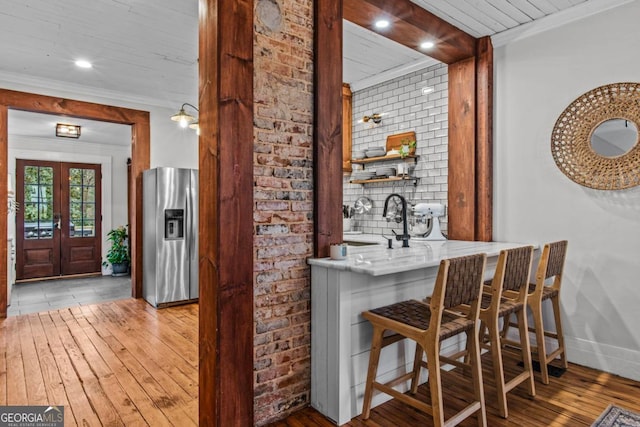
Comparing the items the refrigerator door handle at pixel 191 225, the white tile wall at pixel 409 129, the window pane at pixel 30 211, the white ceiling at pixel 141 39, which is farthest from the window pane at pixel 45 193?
the white tile wall at pixel 409 129

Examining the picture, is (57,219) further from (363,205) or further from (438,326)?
(438,326)

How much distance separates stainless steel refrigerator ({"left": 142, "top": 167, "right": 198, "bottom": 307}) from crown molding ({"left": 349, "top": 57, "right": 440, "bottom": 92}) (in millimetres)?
2297

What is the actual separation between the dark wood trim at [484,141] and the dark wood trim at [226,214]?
7.21ft

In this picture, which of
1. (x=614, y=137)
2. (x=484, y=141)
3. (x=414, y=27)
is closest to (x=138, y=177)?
(x=414, y=27)

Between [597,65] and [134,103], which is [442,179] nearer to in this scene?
[597,65]

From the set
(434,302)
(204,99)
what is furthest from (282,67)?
(434,302)

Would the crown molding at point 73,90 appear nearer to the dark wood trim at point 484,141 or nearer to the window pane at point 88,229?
the window pane at point 88,229

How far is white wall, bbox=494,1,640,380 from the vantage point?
2.71 meters

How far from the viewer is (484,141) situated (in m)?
3.35

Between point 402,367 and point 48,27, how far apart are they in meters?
3.73

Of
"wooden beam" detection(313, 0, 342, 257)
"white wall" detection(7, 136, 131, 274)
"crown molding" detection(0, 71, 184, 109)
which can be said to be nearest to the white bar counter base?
"wooden beam" detection(313, 0, 342, 257)

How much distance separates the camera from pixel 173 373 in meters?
2.82

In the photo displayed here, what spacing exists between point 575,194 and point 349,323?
2.06 metres

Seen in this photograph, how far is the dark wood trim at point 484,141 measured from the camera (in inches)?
132
